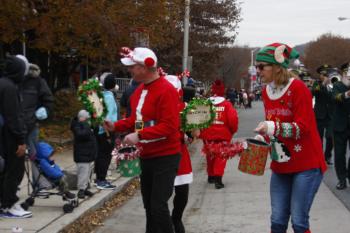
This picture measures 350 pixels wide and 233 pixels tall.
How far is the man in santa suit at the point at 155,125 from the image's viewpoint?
5.35 meters

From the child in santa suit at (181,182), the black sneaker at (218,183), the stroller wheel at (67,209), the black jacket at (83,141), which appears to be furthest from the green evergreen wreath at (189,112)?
the black sneaker at (218,183)

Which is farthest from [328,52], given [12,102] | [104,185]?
[12,102]

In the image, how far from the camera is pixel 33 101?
8.26 metres

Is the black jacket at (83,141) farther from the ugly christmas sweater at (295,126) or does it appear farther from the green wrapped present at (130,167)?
the ugly christmas sweater at (295,126)

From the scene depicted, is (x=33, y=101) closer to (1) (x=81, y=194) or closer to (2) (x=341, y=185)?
(1) (x=81, y=194)

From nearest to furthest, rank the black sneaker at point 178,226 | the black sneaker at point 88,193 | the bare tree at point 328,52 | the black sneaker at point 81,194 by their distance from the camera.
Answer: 1. the black sneaker at point 178,226
2. the black sneaker at point 81,194
3. the black sneaker at point 88,193
4. the bare tree at point 328,52

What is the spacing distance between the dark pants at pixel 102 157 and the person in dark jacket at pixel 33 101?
143cm

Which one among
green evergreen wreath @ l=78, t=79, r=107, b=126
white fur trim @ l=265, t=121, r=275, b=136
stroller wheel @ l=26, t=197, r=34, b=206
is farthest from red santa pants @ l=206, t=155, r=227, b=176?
white fur trim @ l=265, t=121, r=275, b=136

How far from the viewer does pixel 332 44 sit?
10100 centimetres

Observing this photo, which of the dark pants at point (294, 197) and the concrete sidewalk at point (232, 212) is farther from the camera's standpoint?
the concrete sidewalk at point (232, 212)

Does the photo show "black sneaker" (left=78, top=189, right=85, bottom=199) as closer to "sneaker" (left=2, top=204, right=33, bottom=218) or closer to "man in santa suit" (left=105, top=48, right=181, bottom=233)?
"sneaker" (left=2, top=204, right=33, bottom=218)

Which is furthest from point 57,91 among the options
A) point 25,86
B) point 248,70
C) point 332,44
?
point 332,44

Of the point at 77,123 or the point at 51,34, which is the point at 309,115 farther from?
the point at 51,34

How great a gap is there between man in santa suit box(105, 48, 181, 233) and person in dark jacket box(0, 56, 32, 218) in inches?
68.9
